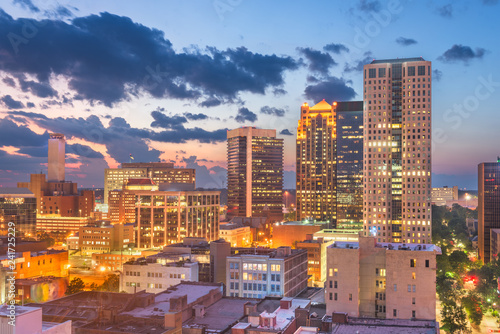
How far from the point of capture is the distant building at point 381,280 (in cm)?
7644

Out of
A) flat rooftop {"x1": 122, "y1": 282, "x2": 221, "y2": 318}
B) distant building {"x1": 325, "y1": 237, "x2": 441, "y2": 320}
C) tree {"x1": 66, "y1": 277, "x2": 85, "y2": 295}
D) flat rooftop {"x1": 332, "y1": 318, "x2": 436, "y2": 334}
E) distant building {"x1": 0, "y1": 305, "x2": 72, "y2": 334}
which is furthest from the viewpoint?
tree {"x1": 66, "y1": 277, "x2": 85, "y2": 295}

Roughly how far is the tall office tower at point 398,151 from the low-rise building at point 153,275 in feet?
263

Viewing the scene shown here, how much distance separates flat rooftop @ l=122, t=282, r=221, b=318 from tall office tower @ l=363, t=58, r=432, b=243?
329ft

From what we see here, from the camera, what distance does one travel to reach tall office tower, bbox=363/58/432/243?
604 feet

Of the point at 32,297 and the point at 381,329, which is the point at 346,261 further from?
the point at 32,297

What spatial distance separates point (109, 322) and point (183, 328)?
30.0 ft

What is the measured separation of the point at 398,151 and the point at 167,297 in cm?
12931

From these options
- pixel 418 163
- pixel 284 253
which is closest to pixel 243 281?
pixel 284 253

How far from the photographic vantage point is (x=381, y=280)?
8081cm

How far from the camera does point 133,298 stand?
75.1 m

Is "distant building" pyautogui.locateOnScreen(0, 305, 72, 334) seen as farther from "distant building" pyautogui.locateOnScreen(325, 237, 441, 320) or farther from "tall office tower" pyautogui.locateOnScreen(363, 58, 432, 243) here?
"tall office tower" pyautogui.locateOnScreen(363, 58, 432, 243)

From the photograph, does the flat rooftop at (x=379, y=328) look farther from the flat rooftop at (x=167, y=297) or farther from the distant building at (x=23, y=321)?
the distant building at (x=23, y=321)

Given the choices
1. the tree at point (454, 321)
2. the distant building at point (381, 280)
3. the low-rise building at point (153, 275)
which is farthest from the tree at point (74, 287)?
the tree at point (454, 321)

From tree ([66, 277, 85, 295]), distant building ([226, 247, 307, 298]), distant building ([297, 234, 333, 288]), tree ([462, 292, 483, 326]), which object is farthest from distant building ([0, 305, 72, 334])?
distant building ([297, 234, 333, 288])
